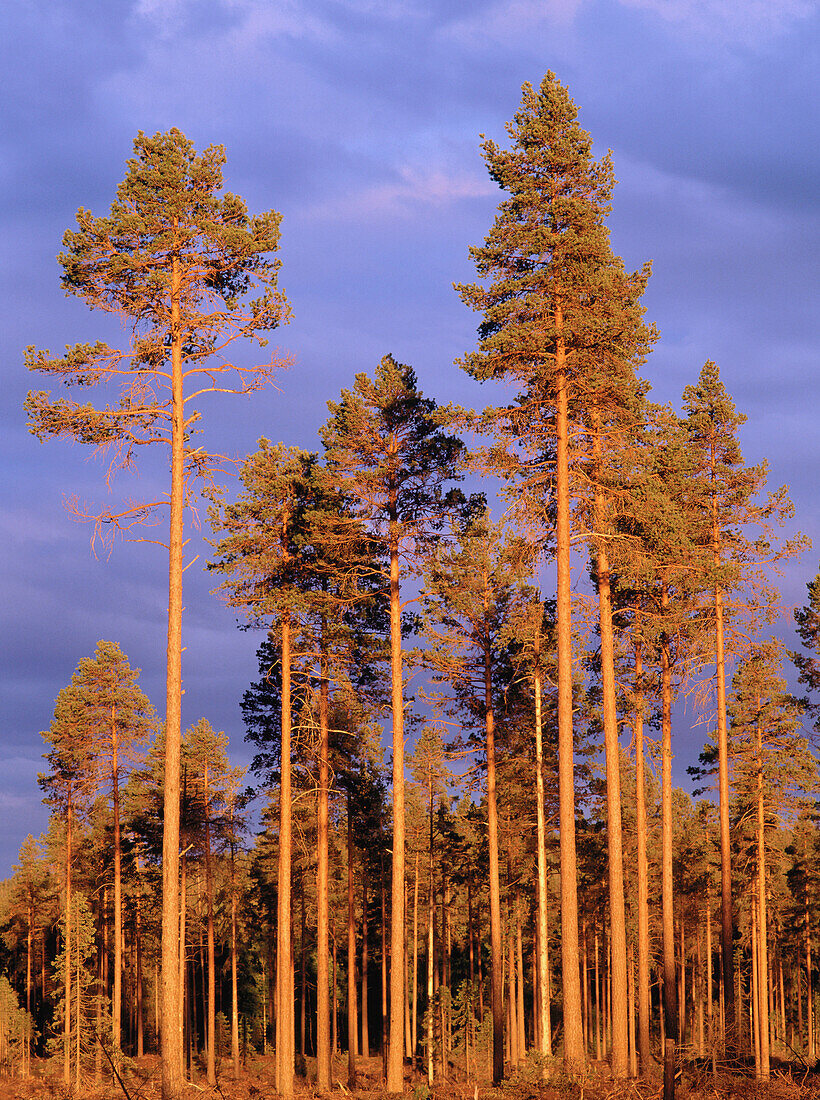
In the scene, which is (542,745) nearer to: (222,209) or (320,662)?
(320,662)

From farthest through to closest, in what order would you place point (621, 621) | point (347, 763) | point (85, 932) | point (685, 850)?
point (685, 850) → point (85, 932) → point (347, 763) → point (621, 621)

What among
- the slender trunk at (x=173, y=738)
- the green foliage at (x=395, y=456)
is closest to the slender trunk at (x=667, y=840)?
the green foliage at (x=395, y=456)

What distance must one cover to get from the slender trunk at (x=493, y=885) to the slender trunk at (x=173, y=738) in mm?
13005

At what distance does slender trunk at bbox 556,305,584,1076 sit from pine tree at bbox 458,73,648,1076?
3cm

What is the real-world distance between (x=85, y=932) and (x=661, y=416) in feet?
87.6

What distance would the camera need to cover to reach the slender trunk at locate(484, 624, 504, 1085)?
88.5 ft

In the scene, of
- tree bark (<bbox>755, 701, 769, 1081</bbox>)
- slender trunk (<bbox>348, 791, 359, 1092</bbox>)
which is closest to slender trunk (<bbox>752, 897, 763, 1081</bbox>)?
tree bark (<bbox>755, 701, 769, 1081</bbox>)

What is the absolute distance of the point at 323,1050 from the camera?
86.3 feet

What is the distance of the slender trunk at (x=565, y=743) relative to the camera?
16672 millimetres

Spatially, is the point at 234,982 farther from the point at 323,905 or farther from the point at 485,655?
the point at 485,655

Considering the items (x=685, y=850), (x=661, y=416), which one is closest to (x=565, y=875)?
(x=661, y=416)

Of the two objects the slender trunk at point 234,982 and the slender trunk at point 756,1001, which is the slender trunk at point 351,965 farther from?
the slender trunk at point 756,1001

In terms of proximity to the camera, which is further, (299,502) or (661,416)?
(299,502)

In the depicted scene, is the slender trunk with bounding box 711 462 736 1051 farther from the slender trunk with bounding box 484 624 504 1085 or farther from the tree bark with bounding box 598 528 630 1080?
the slender trunk with bounding box 484 624 504 1085
